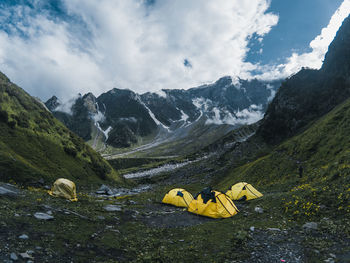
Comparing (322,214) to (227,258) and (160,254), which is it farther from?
(160,254)

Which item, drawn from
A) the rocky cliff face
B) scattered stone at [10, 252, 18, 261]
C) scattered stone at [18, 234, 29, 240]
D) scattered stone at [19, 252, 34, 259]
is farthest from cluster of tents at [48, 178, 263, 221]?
the rocky cliff face

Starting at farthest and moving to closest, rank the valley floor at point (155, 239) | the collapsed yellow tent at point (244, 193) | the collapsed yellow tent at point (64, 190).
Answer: the collapsed yellow tent at point (244, 193) → the collapsed yellow tent at point (64, 190) → the valley floor at point (155, 239)

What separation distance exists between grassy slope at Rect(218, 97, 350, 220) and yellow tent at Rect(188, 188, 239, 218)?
4.79 m

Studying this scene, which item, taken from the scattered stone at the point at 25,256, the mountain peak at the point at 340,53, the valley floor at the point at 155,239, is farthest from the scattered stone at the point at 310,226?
the mountain peak at the point at 340,53

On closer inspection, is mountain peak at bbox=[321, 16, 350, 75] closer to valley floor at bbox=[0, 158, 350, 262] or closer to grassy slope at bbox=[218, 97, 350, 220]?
grassy slope at bbox=[218, 97, 350, 220]

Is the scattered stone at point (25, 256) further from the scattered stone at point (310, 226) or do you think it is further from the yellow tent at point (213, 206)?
the yellow tent at point (213, 206)

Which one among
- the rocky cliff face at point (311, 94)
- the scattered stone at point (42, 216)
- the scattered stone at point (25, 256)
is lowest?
the scattered stone at point (25, 256)

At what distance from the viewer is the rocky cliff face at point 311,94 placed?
298 ft

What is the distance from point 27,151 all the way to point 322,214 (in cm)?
4581

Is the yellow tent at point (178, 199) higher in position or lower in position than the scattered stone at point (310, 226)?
higher

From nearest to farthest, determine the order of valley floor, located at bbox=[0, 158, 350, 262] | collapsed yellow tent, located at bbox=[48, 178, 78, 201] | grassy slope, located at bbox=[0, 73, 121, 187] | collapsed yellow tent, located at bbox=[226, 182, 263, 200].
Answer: valley floor, located at bbox=[0, 158, 350, 262] → collapsed yellow tent, located at bbox=[48, 178, 78, 201] → collapsed yellow tent, located at bbox=[226, 182, 263, 200] → grassy slope, located at bbox=[0, 73, 121, 187]

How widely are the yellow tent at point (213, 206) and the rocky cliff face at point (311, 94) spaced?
87.4 m

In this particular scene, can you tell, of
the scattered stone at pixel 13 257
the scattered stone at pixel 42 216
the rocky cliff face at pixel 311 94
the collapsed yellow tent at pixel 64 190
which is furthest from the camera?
the rocky cliff face at pixel 311 94

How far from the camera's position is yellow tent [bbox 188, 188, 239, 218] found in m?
20.6
